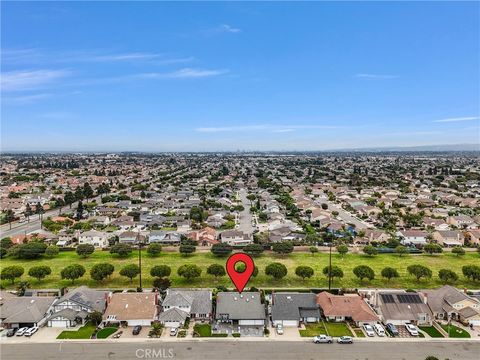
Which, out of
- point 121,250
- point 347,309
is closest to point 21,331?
point 121,250

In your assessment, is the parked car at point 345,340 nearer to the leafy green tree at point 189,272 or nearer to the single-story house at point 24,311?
the leafy green tree at point 189,272

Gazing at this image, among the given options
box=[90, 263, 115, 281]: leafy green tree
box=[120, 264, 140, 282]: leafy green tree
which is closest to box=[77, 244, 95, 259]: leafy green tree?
box=[90, 263, 115, 281]: leafy green tree

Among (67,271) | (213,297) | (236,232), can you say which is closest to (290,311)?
(213,297)

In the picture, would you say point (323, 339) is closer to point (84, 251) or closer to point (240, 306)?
point (240, 306)

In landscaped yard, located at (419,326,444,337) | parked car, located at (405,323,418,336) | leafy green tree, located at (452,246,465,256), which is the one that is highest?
leafy green tree, located at (452,246,465,256)

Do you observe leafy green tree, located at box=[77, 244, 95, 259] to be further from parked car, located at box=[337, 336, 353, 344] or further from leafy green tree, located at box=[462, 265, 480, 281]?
leafy green tree, located at box=[462, 265, 480, 281]
